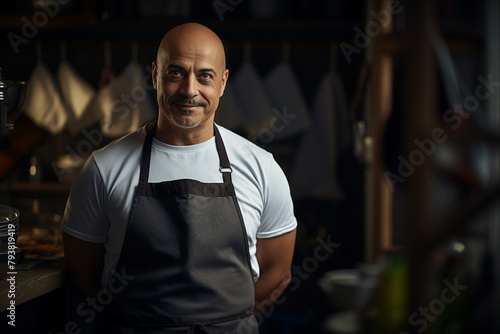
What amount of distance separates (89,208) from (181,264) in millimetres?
310

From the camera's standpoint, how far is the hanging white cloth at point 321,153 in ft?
8.84

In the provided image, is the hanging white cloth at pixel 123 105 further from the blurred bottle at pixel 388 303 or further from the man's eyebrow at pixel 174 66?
the blurred bottle at pixel 388 303

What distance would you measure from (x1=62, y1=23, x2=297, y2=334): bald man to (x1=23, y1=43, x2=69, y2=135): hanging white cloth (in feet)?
4.45

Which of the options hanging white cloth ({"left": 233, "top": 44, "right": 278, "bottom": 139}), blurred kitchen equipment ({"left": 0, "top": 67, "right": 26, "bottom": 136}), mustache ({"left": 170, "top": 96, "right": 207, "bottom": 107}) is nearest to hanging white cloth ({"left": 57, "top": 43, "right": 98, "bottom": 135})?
hanging white cloth ({"left": 233, "top": 44, "right": 278, "bottom": 139})

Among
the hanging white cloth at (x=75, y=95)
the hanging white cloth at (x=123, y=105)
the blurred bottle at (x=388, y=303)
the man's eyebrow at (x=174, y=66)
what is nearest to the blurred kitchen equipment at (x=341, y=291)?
the blurred bottle at (x=388, y=303)

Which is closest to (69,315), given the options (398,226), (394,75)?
(398,226)

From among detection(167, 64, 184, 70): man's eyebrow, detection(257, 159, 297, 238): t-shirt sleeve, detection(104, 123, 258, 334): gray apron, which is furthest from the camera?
detection(257, 159, 297, 238): t-shirt sleeve

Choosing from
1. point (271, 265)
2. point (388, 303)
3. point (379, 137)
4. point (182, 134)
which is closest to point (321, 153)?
point (271, 265)

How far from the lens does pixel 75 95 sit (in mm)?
2859

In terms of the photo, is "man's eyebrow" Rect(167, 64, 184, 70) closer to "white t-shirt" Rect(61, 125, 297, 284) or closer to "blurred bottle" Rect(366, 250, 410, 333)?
"white t-shirt" Rect(61, 125, 297, 284)

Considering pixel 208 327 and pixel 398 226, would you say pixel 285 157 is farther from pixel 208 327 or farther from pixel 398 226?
pixel 398 226

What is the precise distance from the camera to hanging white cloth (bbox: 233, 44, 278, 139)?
273 cm

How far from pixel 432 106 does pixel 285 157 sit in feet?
7.93

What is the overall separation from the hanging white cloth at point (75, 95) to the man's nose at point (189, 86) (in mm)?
1421
